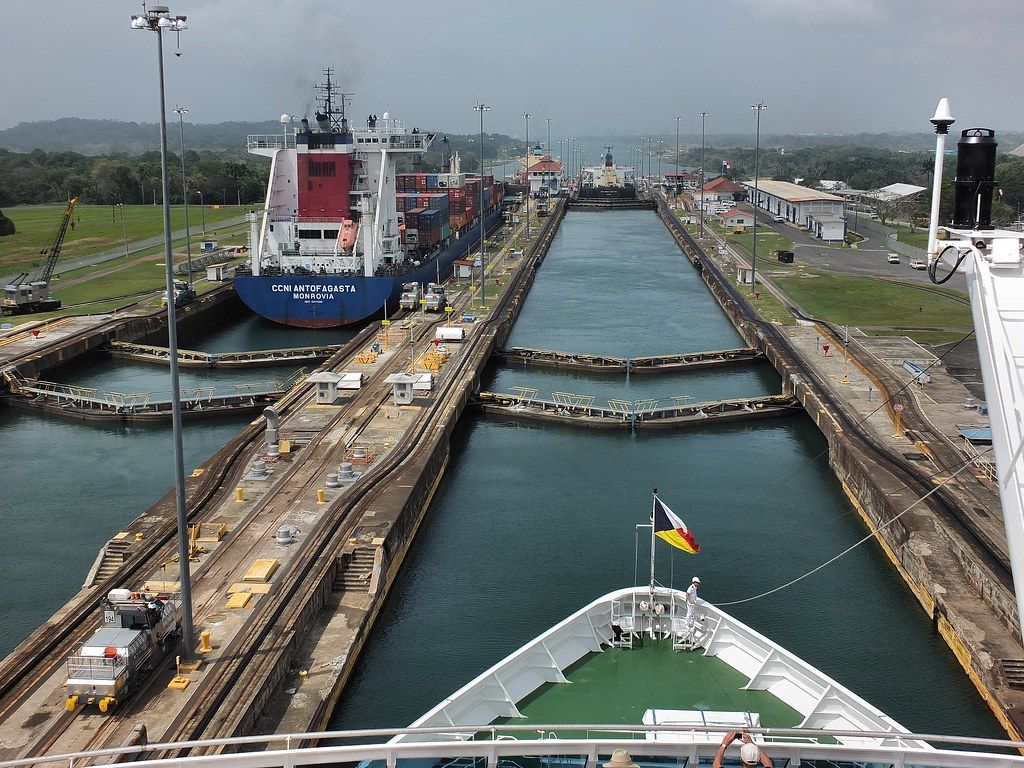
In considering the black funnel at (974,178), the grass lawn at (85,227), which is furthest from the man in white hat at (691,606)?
the grass lawn at (85,227)

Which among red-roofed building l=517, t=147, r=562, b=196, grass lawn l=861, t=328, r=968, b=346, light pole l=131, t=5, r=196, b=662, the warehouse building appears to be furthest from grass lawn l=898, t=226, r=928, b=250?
light pole l=131, t=5, r=196, b=662

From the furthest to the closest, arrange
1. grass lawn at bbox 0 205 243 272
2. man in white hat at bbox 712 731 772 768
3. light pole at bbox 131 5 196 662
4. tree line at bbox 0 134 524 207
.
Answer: tree line at bbox 0 134 524 207 < grass lawn at bbox 0 205 243 272 < light pole at bbox 131 5 196 662 < man in white hat at bbox 712 731 772 768

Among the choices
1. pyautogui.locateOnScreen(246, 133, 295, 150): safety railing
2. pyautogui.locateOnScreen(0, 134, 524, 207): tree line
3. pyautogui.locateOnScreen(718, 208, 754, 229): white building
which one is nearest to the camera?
pyautogui.locateOnScreen(246, 133, 295, 150): safety railing

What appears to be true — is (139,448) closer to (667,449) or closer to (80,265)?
(667,449)

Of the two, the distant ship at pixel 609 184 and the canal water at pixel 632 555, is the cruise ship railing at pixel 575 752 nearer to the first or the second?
the canal water at pixel 632 555

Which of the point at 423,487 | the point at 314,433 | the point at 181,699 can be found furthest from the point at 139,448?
the point at 181,699

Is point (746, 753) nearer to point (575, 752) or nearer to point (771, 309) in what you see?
point (575, 752)

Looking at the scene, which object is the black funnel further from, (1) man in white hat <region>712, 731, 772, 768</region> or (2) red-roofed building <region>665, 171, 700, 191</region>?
(2) red-roofed building <region>665, 171, 700, 191</region>
